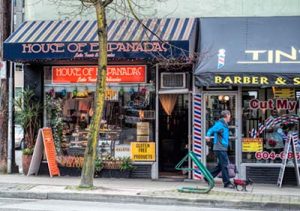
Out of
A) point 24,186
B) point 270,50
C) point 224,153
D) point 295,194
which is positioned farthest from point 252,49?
point 24,186

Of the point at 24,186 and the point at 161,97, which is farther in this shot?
the point at 161,97

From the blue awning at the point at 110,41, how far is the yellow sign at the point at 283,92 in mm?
2491

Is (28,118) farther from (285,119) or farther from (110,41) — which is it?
(285,119)

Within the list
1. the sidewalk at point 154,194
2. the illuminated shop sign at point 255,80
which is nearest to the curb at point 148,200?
the sidewalk at point 154,194

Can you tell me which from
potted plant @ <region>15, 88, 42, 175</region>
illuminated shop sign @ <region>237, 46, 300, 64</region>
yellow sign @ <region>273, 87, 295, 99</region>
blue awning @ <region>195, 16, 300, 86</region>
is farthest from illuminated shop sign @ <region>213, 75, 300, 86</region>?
potted plant @ <region>15, 88, 42, 175</region>

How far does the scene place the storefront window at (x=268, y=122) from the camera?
578 inches

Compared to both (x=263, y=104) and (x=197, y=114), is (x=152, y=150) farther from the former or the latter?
(x=263, y=104)

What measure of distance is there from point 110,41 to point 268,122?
4.63 meters

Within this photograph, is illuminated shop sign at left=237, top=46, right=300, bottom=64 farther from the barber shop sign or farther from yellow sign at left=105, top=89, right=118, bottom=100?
yellow sign at left=105, top=89, right=118, bottom=100

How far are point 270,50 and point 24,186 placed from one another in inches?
267

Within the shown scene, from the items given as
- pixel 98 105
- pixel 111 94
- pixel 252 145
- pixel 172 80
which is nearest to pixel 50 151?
pixel 111 94

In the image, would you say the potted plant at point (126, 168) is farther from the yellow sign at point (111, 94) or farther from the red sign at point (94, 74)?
the red sign at point (94, 74)

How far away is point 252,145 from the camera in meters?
14.8

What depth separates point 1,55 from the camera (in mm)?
15852
